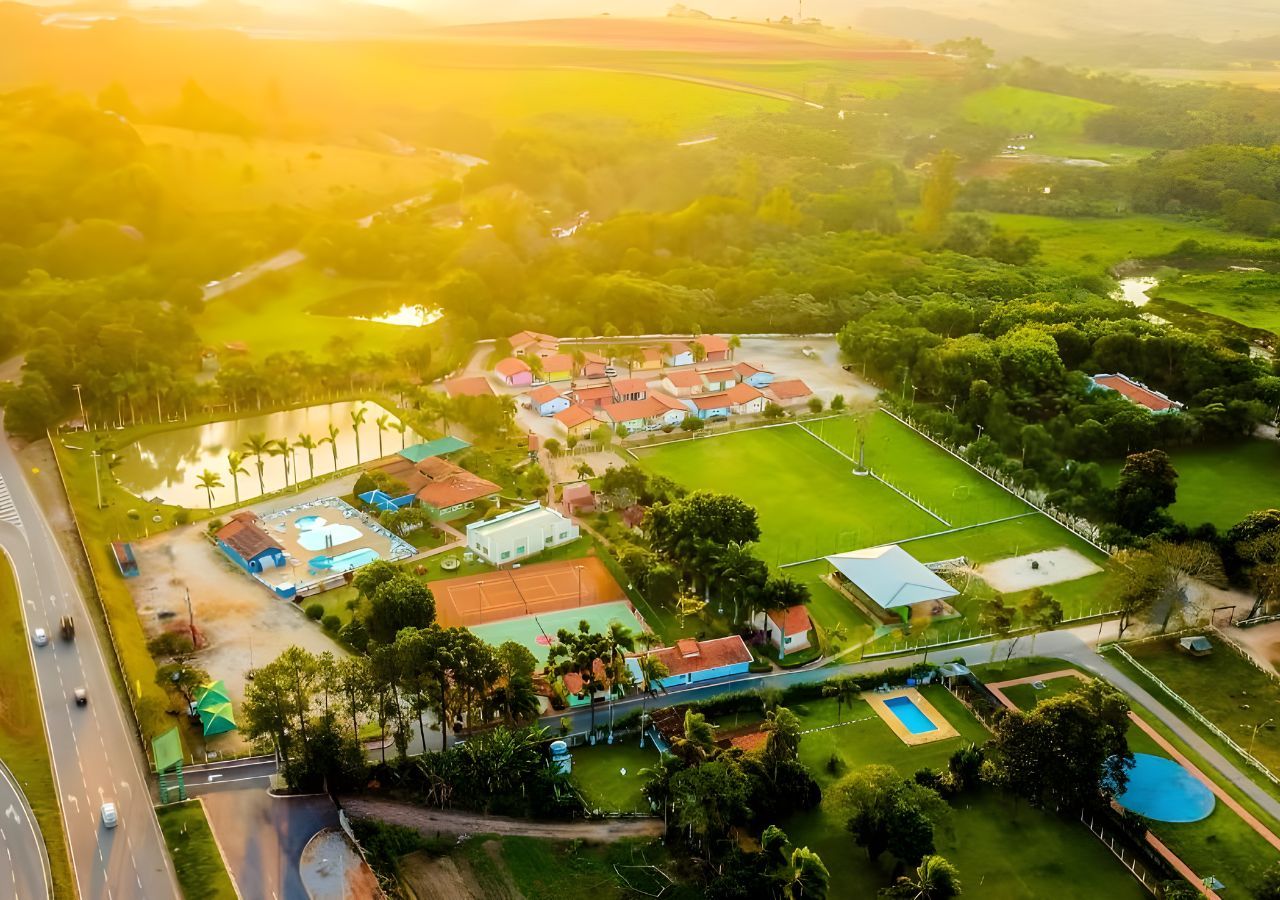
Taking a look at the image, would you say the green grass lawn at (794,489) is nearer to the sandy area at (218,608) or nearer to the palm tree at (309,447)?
the palm tree at (309,447)

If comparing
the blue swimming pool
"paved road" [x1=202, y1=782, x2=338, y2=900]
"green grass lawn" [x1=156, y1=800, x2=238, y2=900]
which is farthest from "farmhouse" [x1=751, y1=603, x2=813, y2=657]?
"green grass lawn" [x1=156, y1=800, x2=238, y2=900]

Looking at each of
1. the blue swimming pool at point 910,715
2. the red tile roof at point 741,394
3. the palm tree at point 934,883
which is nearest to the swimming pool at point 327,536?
the red tile roof at point 741,394

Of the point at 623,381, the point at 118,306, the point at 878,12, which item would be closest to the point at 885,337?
the point at 623,381

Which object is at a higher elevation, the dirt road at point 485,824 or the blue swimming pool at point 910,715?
the blue swimming pool at point 910,715

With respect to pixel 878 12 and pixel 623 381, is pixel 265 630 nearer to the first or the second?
pixel 623 381

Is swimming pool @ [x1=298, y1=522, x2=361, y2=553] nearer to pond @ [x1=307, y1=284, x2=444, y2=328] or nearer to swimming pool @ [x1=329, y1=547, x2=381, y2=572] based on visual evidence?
swimming pool @ [x1=329, y1=547, x2=381, y2=572]

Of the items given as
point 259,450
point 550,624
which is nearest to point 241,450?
point 259,450
